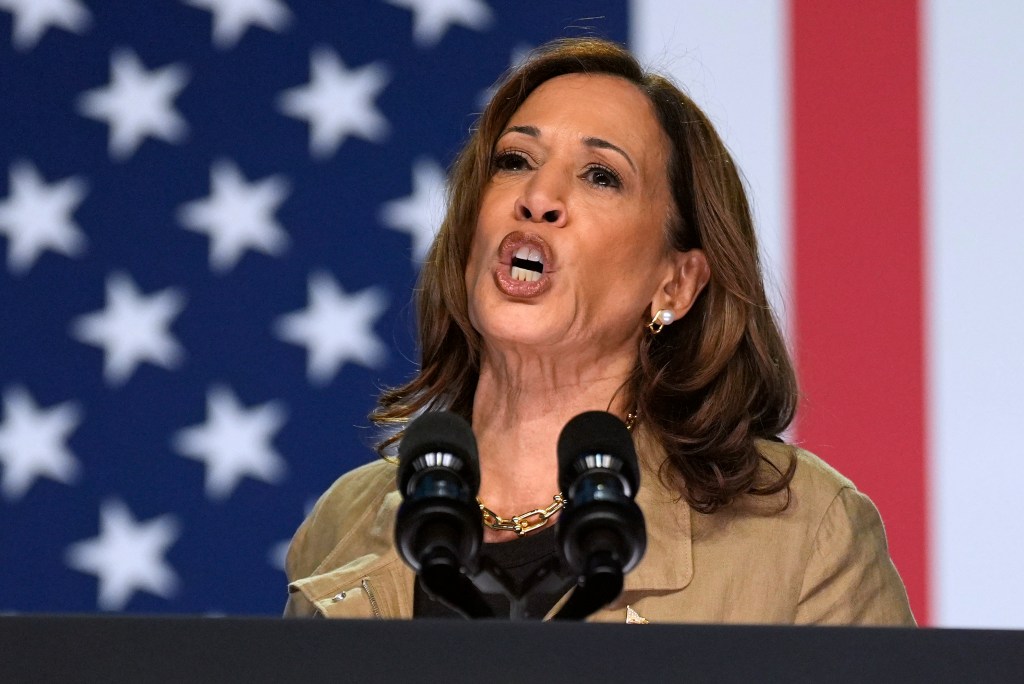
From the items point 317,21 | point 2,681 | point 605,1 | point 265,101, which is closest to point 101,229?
point 265,101

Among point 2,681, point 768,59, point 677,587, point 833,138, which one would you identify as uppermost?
point 768,59

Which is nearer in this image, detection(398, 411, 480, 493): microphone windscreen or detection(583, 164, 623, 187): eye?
detection(398, 411, 480, 493): microphone windscreen

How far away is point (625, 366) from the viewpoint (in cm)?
191

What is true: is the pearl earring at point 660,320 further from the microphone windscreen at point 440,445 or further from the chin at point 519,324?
the microphone windscreen at point 440,445

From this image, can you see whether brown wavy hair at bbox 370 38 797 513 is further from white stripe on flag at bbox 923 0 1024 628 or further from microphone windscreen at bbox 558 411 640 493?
white stripe on flag at bbox 923 0 1024 628

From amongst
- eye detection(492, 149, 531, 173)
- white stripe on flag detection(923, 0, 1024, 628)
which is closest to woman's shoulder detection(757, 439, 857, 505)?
eye detection(492, 149, 531, 173)

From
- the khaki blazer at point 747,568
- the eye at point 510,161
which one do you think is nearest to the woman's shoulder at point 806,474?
the khaki blazer at point 747,568

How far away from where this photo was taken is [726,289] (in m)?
1.89

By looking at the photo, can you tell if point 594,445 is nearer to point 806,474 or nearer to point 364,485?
point 806,474

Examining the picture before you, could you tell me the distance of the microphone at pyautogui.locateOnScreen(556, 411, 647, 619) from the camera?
38.1 inches

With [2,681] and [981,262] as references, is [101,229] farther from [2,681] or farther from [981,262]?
[2,681]

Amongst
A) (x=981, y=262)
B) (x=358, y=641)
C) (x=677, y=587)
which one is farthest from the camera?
(x=981, y=262)

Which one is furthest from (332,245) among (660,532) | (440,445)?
(440,445)

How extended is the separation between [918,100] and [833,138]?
0.18 m
